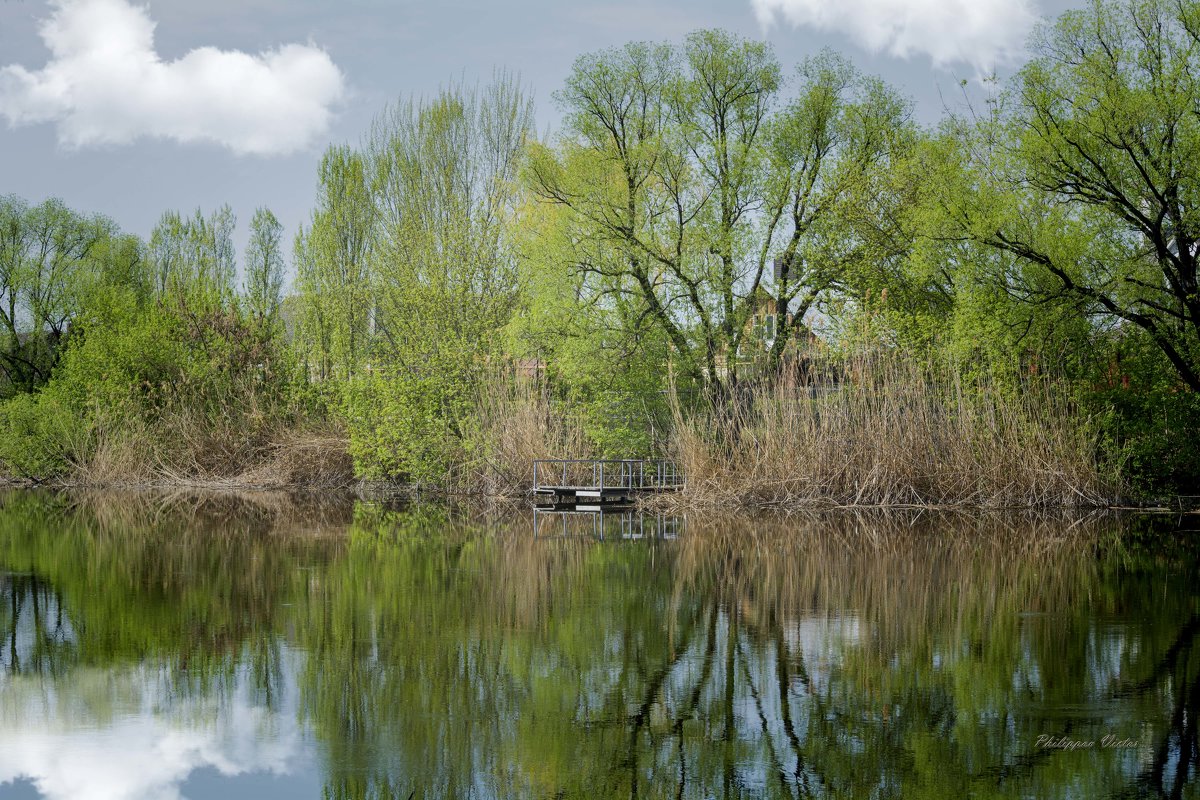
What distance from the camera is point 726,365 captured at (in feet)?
99.7

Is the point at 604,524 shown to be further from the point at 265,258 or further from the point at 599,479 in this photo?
the point at 265,258

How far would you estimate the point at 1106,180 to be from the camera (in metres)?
23.6

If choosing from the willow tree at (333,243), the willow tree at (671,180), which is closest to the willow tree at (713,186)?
the willow tree at (671,180)

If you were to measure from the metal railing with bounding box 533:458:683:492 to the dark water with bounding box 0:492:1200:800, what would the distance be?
10.0 metres

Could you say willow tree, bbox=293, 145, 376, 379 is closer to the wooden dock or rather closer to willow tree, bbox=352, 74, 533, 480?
willow tree, bbox=352, 74, 533, 480

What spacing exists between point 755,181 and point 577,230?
14.9ft

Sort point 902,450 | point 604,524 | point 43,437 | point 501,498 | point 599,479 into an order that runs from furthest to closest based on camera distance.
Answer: point 43,437 < point 501,498 < point 599,479 < point 902,450 < point 604,524

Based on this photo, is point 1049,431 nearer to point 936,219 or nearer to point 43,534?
point 936,219

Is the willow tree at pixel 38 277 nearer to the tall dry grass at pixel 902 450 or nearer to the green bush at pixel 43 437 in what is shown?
the green bush at pixel 43 437

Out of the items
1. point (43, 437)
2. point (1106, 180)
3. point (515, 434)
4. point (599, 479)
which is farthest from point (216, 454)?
point (1106, 180)

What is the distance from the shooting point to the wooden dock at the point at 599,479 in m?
26.4

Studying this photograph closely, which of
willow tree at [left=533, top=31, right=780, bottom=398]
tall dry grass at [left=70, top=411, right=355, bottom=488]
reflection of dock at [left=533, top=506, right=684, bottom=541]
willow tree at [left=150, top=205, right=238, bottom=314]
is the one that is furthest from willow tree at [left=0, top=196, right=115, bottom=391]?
reflection of dock at [left=533, top=506, right=684, bottom=541]

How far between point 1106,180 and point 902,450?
20.7 feet

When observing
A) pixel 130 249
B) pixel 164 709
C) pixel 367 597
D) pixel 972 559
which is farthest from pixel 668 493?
pixel 130 249
